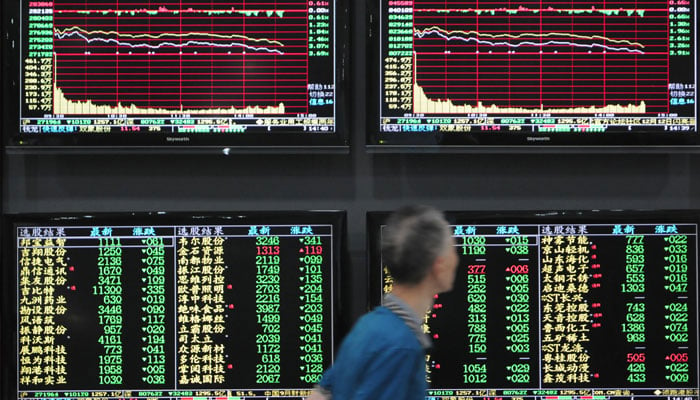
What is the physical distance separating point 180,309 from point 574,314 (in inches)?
51.2

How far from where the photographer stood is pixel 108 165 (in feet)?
9.71

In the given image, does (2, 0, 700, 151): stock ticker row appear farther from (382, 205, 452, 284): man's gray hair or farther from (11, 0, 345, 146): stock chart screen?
(382, 205, 452, 284): man's gray hair

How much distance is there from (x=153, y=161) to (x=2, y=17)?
2.26 feet

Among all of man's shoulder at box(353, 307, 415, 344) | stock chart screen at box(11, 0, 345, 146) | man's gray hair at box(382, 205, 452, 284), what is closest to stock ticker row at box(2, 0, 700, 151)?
stock chart screen at box(11, 0, 345, 146)

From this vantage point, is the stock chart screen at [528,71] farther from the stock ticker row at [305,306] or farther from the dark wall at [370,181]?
the stock ticker row at [305,306]

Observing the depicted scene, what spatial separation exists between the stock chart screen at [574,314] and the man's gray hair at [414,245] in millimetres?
1022

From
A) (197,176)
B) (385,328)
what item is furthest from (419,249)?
(197,176)

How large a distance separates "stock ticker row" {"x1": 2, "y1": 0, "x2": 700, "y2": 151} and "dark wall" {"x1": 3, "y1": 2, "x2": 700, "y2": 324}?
124 mm

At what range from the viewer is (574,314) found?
2.81m

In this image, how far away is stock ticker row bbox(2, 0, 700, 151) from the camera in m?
2.84

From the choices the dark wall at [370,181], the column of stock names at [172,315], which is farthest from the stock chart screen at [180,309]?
the dark wall at [370,181]

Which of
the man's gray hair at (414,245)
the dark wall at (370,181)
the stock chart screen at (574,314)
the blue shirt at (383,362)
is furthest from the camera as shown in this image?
the dark wall at (370,181)

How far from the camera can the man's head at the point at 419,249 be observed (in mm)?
1747

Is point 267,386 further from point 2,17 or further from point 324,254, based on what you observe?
point 2,17
